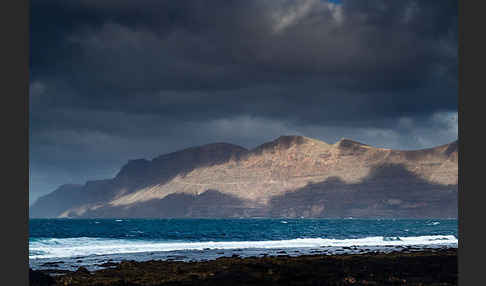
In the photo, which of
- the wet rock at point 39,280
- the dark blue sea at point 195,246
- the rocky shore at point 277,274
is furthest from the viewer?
the dark blue sea at point 195,246

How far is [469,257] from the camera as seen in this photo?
12992 millimetres

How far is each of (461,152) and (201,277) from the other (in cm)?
1326

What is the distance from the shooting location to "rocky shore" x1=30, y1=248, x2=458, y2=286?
2138 cm

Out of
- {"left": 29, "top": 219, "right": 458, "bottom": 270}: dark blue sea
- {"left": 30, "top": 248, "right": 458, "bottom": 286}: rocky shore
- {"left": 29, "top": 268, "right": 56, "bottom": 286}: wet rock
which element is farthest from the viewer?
{"left": 29, "top": 219, "right": 458, "bottom": 270}: dark blue sea

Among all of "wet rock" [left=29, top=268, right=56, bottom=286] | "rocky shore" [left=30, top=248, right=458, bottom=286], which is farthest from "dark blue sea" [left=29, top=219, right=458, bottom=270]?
"wet rock" [left=29, top=268, right=56, bottom=286]

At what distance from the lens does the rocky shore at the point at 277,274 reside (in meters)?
21.4

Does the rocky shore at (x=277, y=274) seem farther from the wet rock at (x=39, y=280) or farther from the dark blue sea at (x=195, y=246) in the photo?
the dark blue sea at (x=195, y=246)

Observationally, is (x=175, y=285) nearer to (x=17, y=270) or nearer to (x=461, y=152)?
(x=17, y=270)

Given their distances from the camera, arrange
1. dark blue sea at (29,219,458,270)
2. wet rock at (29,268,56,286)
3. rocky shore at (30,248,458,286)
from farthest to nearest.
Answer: dark blue sea at (29,219,458,270) → wet rock at (29,268,56,286) → rocky shore at (30,248,458,286)

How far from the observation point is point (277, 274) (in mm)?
23438

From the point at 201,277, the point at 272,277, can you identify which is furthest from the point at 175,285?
the point at 272,277

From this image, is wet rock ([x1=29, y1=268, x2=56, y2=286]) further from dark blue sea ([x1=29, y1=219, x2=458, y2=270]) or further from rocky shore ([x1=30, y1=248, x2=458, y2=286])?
dark blue sea ([x1=29, y1=219, x2=458, y2=270])

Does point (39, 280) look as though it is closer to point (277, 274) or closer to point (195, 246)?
point (277, 274)

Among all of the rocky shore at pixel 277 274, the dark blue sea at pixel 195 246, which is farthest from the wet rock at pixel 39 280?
the dark blue sea at pixel 195 246
